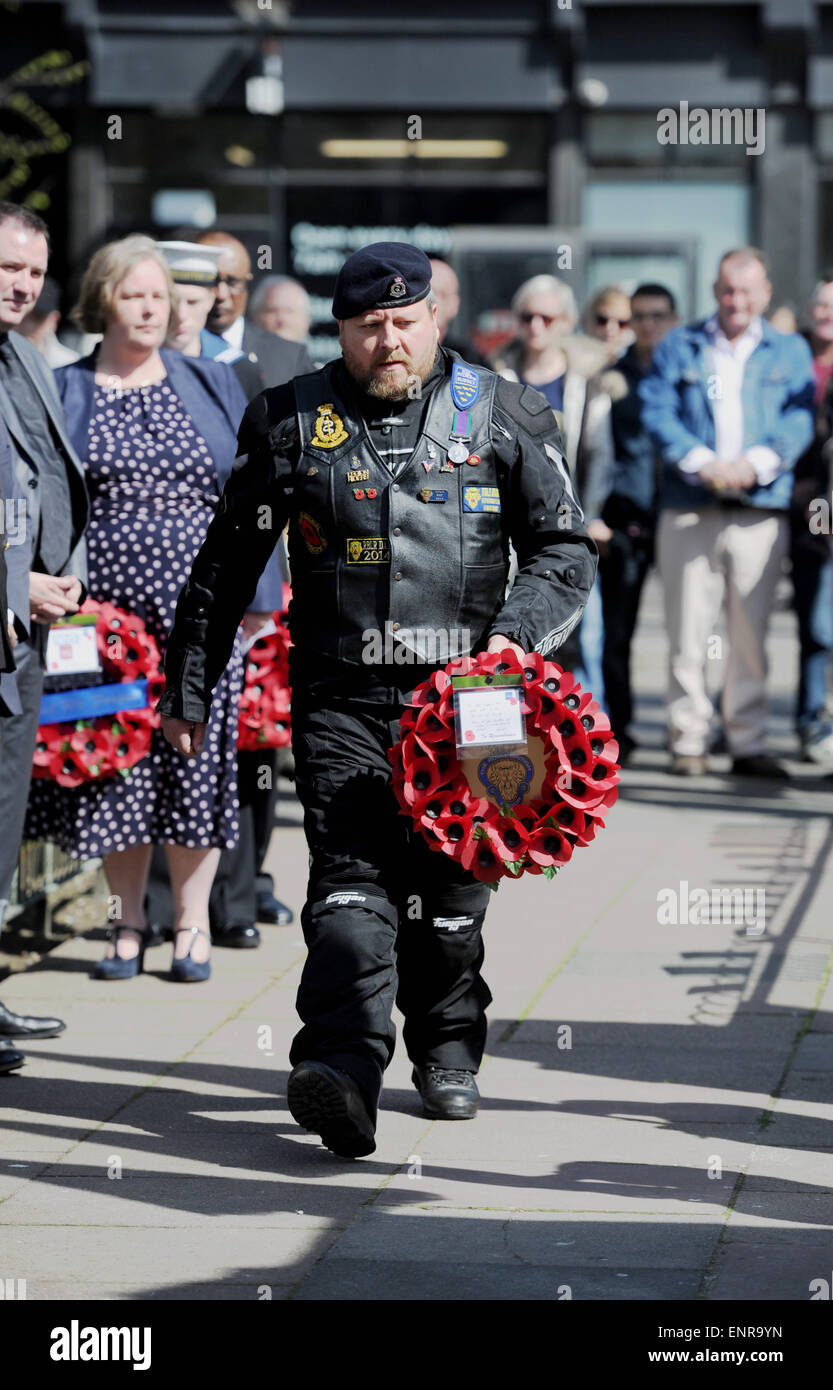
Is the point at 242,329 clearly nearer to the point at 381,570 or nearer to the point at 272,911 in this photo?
the point at 272,911

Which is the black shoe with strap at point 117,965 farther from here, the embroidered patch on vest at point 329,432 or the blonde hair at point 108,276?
the embroidered patch on vest at point 329,432

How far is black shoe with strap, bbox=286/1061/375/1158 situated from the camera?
5.03 m

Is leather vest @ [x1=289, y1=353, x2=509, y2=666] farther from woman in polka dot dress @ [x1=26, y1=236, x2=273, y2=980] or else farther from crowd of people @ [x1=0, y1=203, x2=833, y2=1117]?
woman in polka dot dress @ [x1=26, y1=236, x2=273, y2=980]

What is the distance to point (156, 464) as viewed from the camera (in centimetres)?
707

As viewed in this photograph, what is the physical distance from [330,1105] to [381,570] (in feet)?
4.03

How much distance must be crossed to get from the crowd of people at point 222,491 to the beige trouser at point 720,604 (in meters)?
0.01

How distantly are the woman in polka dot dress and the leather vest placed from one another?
1732 millimetres

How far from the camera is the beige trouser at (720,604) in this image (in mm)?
11000

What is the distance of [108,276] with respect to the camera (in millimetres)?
6980

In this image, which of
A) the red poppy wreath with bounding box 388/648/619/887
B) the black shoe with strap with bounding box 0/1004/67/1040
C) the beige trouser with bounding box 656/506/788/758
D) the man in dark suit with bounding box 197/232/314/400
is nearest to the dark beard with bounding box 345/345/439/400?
the red poppy wreath with bounding box 388/648/619/887

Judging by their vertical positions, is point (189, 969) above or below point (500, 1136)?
above
